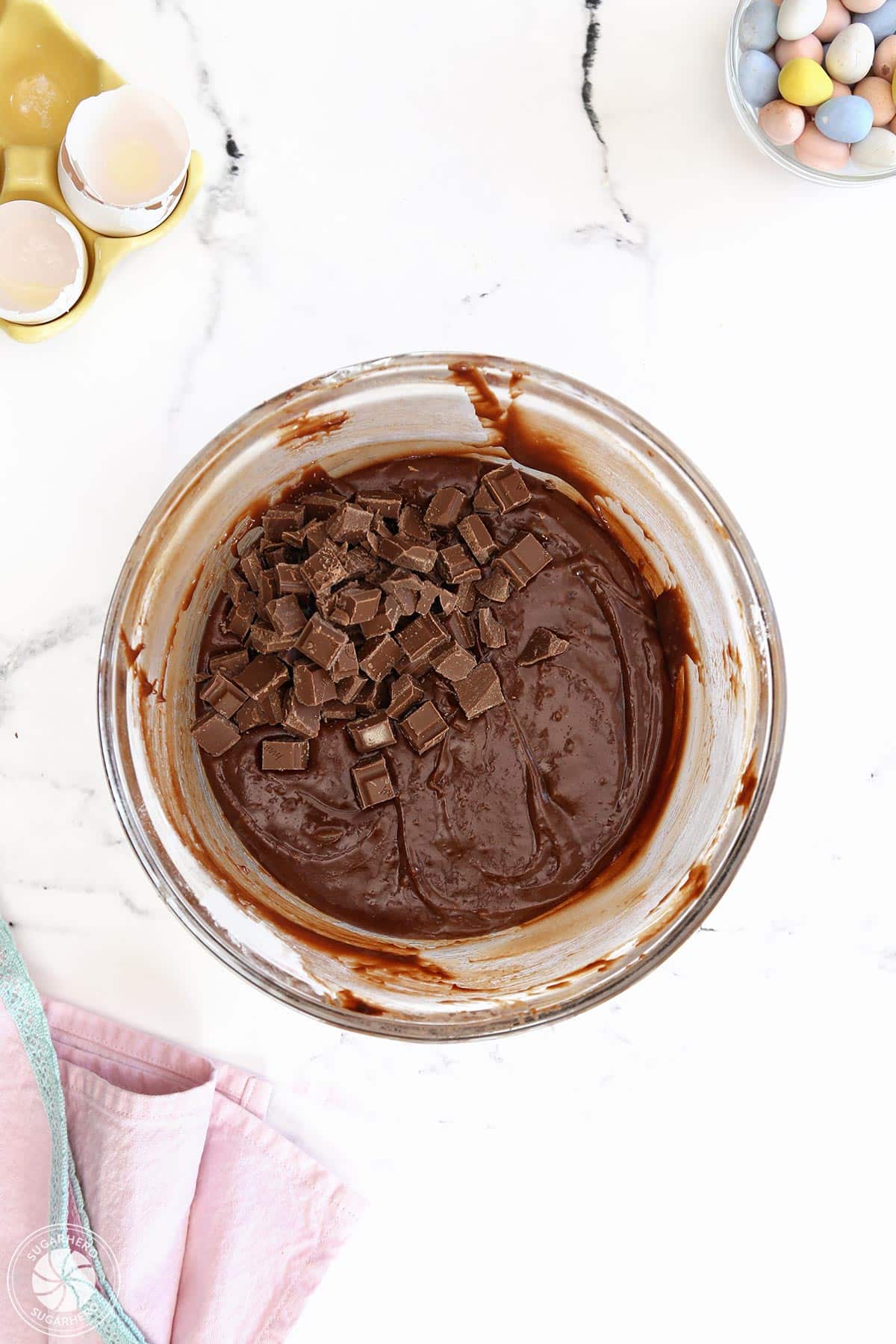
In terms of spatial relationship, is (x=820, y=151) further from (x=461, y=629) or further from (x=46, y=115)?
(x=46, y=115)

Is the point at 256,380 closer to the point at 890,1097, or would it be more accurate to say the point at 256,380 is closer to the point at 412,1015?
the point at 412,1015

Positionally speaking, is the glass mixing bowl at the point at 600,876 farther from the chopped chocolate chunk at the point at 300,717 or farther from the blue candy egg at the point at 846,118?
the blue candy egg at the point at 846,118

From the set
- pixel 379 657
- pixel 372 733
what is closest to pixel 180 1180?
pixel 372 733

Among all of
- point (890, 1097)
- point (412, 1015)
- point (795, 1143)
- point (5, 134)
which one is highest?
point (5, 134)

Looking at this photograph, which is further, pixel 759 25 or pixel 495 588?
pixel 759 25

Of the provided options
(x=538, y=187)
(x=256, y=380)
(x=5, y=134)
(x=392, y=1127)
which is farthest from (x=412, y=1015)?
(x=5, y=134)

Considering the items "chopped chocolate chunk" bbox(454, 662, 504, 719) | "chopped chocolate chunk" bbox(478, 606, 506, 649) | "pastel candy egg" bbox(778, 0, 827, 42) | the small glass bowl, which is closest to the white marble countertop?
the small glass bowl
